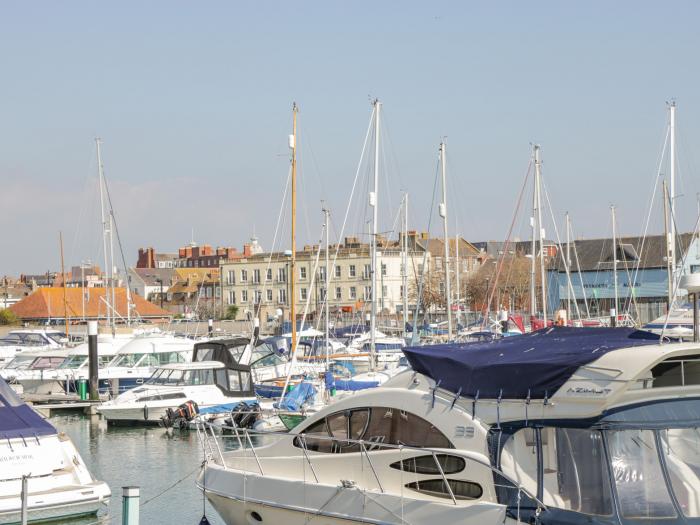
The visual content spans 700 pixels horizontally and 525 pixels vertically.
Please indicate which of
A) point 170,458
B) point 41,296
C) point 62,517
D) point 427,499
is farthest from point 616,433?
point 41,296

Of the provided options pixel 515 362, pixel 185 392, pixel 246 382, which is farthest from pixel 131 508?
pixel 246 382

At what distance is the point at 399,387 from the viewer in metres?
15.5

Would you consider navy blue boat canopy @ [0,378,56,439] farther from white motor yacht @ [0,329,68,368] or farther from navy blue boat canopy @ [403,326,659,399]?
white motor yacht @ [0,329,68,368]

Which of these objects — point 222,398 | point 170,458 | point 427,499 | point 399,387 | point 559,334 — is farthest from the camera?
point 222,398

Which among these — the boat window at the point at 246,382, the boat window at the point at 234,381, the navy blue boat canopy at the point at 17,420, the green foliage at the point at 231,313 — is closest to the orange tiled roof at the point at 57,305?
the green foliage at the point at 231,313

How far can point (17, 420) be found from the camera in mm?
19547

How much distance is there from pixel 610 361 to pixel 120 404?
85.9ft

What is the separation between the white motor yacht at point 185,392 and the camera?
36.4 m

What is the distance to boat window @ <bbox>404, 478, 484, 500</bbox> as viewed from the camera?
46.6 ft

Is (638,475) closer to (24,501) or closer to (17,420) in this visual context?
(24,501)

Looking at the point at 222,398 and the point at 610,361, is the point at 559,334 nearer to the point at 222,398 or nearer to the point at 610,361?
the point at 610,361

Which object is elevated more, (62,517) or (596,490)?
(596,490)

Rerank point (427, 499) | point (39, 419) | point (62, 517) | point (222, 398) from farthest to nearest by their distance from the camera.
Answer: point (222, 398) < point (39, 419) < point (62, 517) < point (427, 499)

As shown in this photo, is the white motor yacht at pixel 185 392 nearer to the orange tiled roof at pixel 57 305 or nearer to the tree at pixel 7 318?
the orange tiled roof at pixel 57 305
